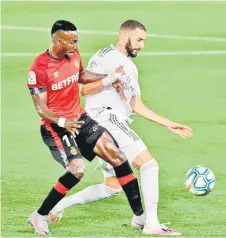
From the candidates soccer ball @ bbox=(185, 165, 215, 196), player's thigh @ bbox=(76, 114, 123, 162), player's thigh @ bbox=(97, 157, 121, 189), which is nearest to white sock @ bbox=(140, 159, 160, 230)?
Result: player's thigh @ bbox=(76, 114, 123, 162)

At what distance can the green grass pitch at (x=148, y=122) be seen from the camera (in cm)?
1527

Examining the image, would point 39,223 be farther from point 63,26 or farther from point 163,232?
point 63,26

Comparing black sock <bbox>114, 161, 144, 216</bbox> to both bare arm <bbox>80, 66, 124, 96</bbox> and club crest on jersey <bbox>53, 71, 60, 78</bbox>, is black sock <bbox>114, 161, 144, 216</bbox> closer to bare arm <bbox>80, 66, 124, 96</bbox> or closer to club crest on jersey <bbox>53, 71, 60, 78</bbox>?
bare arm <bbox>80, 66, 124, 96</bbox>

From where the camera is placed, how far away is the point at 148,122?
2116 centimetres

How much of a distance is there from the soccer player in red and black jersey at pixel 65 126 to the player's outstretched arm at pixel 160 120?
74cm

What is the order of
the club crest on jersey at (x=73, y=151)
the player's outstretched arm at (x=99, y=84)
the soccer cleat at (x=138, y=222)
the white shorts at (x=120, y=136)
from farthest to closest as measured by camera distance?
the player's outstretched arm at (x=99, y=84), the white shorts at (x=120, y=136), the soccer cleat at (x=138, y=222), the club crest on jersey at (x=73, y=151)

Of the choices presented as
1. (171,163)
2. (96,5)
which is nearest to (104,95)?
(171,163)

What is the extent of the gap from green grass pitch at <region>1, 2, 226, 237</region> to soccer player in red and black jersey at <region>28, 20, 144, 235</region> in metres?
0.49

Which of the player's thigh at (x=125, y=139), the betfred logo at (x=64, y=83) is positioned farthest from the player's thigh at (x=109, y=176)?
the betfred logo at (x=64, y=83)

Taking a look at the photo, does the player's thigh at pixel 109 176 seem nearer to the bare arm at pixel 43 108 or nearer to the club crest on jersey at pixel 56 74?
the bare arm at pixel 43 108

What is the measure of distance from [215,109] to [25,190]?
6.19 m

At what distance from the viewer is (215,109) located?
72.4 ft

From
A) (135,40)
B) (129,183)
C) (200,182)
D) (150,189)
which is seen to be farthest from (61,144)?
(200,182)

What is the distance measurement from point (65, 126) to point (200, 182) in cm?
203
